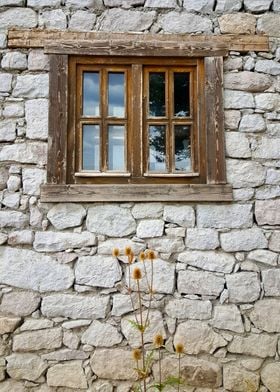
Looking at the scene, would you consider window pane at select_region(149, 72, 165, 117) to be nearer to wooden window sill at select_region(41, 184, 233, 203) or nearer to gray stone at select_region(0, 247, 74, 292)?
wooden window sill at select_region(41, 184, 233, 203)

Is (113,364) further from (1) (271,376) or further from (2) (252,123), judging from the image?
(2) (252,123)

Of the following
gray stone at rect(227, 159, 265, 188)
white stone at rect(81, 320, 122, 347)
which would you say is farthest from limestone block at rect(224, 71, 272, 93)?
white stone at rect(81, 320, 122, 347)

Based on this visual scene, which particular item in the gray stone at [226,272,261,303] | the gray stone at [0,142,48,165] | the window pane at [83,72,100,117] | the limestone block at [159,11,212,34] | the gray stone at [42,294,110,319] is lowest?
the gray stone at [42,294,110,319]

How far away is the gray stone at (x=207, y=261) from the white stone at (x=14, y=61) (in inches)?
80.4

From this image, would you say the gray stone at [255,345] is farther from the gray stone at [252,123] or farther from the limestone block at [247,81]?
the limestone block at [247,81]

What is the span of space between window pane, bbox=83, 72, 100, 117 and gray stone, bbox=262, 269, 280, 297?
1926 millimetres

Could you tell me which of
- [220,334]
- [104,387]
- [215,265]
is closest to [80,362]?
[104,387]

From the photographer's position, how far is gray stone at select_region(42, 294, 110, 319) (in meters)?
2.94

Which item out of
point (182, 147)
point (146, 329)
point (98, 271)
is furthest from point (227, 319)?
point (182, 147)

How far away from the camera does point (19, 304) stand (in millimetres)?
2943

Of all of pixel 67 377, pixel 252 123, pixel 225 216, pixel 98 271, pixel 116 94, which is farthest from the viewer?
pixel 116 94

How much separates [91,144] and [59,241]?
861 millimetres

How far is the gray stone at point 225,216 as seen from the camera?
10.1 ft

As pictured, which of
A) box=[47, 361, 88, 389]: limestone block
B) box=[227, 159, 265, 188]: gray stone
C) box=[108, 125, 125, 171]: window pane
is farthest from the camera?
box=[108, 125, 125, 171]: window pane
